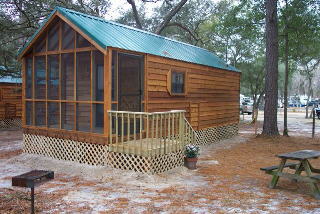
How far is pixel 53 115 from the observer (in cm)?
924

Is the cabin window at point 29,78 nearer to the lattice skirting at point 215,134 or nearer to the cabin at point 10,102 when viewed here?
the lattice skirting at point 215,134

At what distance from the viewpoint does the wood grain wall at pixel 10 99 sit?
736 inches

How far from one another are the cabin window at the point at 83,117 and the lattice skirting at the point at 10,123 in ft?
40.7

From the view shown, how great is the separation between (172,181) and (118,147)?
5.27 ft

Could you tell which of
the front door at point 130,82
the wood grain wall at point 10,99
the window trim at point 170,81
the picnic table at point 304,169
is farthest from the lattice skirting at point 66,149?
the wood grain wall at point 10,99

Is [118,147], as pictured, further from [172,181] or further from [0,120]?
[0,120]

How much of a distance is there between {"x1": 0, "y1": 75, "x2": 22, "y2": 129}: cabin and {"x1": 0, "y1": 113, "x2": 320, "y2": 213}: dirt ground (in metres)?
10.0

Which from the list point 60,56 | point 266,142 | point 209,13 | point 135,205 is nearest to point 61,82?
point 60,56

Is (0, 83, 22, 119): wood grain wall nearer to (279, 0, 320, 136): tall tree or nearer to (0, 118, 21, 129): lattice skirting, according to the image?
(0, 118, 21, 129): lattice skirting

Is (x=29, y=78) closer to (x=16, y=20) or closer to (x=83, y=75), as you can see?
(x=83, y=75)

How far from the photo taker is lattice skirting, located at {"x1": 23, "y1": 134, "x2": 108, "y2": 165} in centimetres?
832

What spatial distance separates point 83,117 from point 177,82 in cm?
365

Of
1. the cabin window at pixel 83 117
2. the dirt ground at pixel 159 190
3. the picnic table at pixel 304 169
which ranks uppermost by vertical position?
the cabin window at pixel 83 117

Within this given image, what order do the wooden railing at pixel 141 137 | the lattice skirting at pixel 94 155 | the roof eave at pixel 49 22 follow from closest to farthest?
the wooden railing at pixel 141 137, the lattice skirting at pixel 94 155, the roof eave at pixel 49 22
